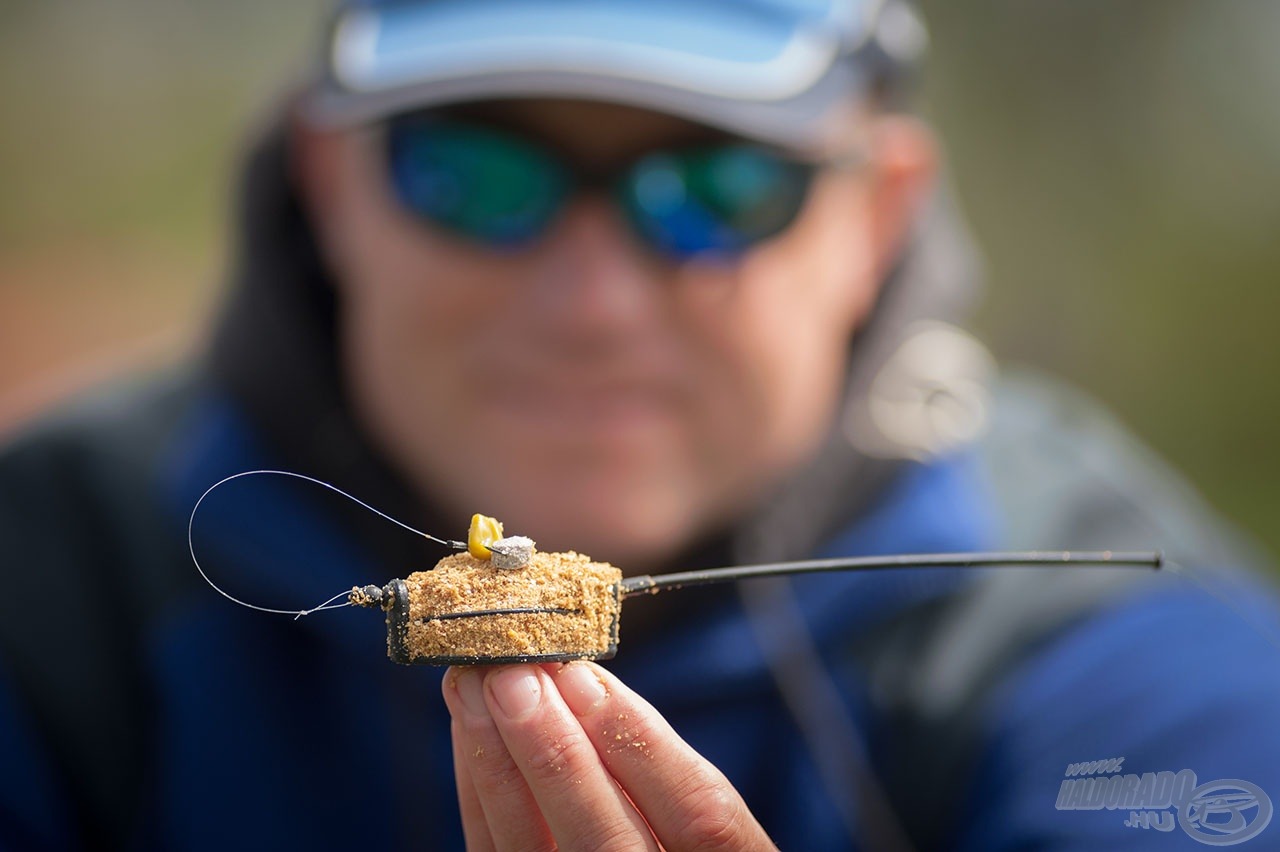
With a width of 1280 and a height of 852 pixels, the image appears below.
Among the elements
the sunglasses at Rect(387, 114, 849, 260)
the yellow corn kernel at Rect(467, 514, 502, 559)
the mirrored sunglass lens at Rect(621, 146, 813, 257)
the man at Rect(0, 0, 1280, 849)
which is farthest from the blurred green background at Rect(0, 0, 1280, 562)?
the yellow corn kernel at Rect(467, 514, 502, 559)

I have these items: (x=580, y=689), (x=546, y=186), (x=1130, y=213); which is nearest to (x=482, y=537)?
(x=580, y=689)

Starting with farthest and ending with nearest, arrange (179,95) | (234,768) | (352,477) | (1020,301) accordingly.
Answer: (179,95) → (1020,301) → (352,477) → (234,768)

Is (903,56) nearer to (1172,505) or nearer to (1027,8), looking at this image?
(1172,505)

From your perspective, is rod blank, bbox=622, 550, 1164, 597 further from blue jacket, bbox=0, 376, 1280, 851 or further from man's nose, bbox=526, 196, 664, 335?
man's nose, bbox=526, 196, 664, 335

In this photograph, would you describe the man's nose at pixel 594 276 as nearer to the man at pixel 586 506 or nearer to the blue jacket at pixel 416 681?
the man at pixel 586 506

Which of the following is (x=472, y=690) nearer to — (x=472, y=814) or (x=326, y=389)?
(x=472, y=814)

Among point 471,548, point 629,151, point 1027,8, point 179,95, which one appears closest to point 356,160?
point 629,151

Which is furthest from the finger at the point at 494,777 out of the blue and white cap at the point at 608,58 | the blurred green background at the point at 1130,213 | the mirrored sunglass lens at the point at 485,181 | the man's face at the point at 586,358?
the blurred green background at the point at 1130,213
